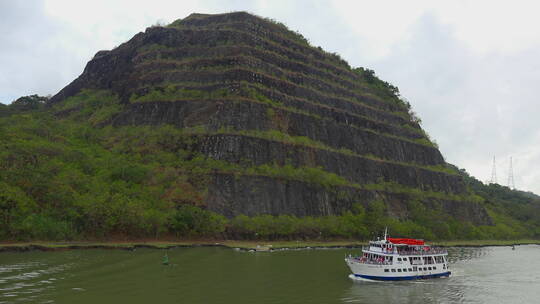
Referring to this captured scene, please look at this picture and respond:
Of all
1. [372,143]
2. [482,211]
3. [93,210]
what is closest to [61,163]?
[93,210]

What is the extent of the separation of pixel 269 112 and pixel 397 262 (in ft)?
209

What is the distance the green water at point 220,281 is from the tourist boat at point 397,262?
1.21m

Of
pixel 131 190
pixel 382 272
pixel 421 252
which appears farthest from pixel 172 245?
pixel 421 252

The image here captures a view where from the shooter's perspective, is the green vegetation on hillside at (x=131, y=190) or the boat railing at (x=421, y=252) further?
the green vegetation on hillside at (x=131, y=190)

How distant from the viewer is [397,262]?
168 feet

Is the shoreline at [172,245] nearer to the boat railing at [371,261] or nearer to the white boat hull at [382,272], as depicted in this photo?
the boat railing at [371,261]

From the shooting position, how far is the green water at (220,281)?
36.9 metres

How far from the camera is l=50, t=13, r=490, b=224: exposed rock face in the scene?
320ft

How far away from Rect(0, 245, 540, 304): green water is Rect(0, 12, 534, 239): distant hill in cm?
1692

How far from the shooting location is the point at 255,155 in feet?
323

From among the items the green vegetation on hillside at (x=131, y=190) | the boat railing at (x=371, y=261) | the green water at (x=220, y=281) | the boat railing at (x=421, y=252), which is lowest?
the green water at (x=220, y=281)

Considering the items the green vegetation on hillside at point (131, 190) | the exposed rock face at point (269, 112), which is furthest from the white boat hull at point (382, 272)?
the exposed rock face at point (269, 112)

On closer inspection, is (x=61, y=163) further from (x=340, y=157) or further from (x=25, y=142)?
(x=340, y=157)

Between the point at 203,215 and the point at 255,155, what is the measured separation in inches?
885
